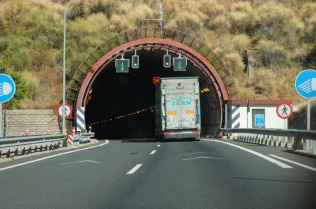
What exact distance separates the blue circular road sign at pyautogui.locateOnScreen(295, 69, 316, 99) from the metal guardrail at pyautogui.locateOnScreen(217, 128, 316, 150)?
1.19m

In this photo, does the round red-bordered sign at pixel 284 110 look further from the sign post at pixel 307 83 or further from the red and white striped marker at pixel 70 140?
the red and white striped marker at pixel 70 140

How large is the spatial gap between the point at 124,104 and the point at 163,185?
5089 cm

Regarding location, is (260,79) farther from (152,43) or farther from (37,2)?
(37,2)

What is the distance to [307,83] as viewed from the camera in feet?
45.4

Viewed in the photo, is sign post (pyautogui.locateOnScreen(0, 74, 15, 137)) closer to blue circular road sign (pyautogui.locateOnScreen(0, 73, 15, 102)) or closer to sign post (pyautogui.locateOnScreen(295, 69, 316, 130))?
blue circular road sign (pyautogui.locateOnScreen(0, 73, 15, 102))

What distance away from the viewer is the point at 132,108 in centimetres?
5944

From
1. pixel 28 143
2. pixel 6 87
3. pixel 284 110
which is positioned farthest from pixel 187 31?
pixel 6 87

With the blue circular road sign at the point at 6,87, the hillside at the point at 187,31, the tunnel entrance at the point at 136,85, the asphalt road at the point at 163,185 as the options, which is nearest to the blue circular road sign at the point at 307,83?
the asphalt road at the point at 163,185

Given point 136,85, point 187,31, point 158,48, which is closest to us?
point 158,48

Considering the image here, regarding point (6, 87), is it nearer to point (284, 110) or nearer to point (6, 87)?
point (6, 87)

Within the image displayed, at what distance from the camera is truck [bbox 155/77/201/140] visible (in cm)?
2870

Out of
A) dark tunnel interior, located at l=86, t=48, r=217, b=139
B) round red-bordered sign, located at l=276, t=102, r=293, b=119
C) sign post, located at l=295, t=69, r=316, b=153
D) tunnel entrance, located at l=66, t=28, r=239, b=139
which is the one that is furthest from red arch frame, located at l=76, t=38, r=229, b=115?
sign post, located at l=295, t=69, r=316, b=153

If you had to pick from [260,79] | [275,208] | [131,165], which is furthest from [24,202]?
[260,79]

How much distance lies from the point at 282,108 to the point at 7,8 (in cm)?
5956
